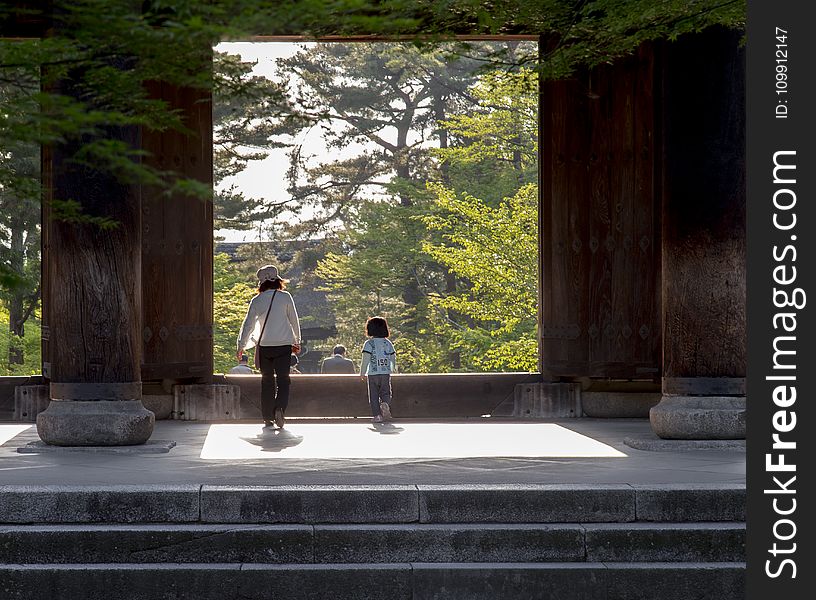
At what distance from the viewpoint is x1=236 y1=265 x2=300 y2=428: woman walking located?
11297 mm

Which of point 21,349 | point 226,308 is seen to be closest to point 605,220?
point 21,349

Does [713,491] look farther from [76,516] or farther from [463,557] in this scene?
[76,516]

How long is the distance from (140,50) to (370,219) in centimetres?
2915

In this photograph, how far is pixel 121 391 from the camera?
9492 mm

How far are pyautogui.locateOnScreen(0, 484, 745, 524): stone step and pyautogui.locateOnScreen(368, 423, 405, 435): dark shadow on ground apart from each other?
404cm

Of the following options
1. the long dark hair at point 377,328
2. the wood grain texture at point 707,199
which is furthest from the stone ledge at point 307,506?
the long dark hair at point 377,328

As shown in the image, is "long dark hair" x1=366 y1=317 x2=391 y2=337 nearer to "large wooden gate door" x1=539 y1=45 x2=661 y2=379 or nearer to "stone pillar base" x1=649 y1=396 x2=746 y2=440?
"large wooden gate door" x1=539 y1=45 x2=661 y2=379

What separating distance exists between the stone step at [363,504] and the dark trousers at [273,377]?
426 cm

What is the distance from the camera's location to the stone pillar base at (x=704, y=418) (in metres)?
9.62

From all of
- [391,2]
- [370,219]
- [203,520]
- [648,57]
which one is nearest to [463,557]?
[203,520]

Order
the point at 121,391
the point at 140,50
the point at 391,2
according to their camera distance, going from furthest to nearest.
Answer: the point at 121,391
the point at 391,2
the point at 140,50

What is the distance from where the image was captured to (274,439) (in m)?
10.4

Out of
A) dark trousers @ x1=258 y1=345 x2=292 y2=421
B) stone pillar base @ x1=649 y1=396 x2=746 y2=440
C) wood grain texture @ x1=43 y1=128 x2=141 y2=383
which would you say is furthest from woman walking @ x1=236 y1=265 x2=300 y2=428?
stone pillar base @ x1=649 y1=396 x2=746 y2=440

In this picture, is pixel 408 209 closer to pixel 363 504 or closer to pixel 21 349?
pixel 21 349
